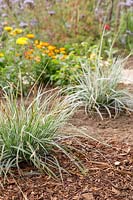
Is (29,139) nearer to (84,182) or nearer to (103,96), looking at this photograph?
(84,182)

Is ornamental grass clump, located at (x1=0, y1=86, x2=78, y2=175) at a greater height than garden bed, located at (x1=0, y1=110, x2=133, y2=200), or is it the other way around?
ornamental grass clump, located at (x1=0, y1=86, x2=78, y2=175)

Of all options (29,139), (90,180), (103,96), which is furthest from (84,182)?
(103,96)

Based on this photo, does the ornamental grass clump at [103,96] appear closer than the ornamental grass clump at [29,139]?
No

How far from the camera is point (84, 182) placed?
11.0 feet

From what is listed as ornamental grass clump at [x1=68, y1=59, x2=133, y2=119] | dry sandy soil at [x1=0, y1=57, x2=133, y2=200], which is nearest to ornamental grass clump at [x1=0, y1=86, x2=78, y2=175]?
dry sandy soil at [x1=0, y1=57, x2=133, y2=200]

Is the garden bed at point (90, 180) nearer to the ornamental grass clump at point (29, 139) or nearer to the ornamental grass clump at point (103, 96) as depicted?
the ornamental grass clump at point (29, 139)

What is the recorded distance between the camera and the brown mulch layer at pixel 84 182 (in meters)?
3.22

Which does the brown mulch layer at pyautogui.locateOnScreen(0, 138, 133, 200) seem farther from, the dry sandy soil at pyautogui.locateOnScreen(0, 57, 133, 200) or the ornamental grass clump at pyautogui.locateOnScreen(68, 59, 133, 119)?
the ornamental grass clump at pyautogui.locateOnScreen(68, 59, 133, 119)

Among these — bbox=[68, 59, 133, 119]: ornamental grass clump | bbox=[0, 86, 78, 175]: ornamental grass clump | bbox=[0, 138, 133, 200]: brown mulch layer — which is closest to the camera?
bbox=[0, 138, 133, 200]: brown mulch layer

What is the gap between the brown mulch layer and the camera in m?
3.22

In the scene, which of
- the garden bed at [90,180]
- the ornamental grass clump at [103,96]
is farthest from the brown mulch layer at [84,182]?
the ornamental grass clump at [103,96]

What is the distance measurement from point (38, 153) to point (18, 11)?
5.58 meters

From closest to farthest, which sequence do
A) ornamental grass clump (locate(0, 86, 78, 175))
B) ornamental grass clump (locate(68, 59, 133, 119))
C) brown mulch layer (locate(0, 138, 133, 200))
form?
brown mulch layer (locate(0, 138, 133, 200)), ornamental grass clump (locate(0, 86, 78, 175)), ornamental grass clump (locate(68, 59, 133, 119))

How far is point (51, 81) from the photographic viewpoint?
19.0 ft
